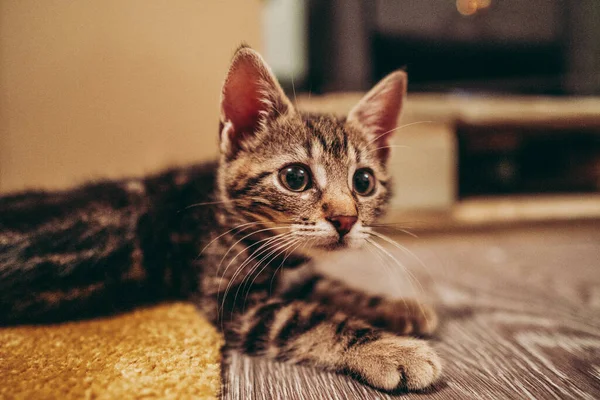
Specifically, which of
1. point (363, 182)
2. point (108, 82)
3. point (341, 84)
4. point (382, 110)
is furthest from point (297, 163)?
point (341, 84)

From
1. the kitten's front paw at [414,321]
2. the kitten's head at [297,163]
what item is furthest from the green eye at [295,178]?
the kitten's front paw at [414,321]

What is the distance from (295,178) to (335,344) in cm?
30

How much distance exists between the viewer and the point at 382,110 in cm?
80

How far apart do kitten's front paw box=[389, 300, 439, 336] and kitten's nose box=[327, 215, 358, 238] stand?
0.74 ft

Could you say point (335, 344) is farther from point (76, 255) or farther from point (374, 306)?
point (76, 255)

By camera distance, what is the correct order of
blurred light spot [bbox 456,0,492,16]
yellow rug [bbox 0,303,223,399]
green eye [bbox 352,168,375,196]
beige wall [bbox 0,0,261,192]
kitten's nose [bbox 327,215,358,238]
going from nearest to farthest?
yellow rug [bbox 0,303,223,399] → kitten's nose [bbox 327,215,358,238] → green eye [bbox 352,168,375,196] → beige wall [bbox 0,0,261,192] → blurred light spot [bbox 456,0,492,16]

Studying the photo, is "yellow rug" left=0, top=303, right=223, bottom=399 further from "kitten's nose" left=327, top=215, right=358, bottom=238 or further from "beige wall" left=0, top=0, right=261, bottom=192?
"beige wall" left=0, top=0, right=261, bottom=192

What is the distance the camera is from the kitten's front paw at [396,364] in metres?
0.49

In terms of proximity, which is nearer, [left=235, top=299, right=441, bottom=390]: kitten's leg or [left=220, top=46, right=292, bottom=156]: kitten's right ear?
[left=235, top=299, right=441, bottom=390]: kitten's leg

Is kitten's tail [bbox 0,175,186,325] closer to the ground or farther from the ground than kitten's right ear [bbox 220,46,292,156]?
closer to the ground

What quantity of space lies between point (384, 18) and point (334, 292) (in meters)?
1.59

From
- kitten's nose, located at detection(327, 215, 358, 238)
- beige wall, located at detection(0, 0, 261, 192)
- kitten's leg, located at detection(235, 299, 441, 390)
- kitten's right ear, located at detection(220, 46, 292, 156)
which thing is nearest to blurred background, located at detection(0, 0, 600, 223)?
beige wall, located at detection(0, 0, 261, 192)

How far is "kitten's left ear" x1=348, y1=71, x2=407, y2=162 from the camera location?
0.76 meters

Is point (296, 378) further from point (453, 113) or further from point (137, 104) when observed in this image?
point (453, 113)
